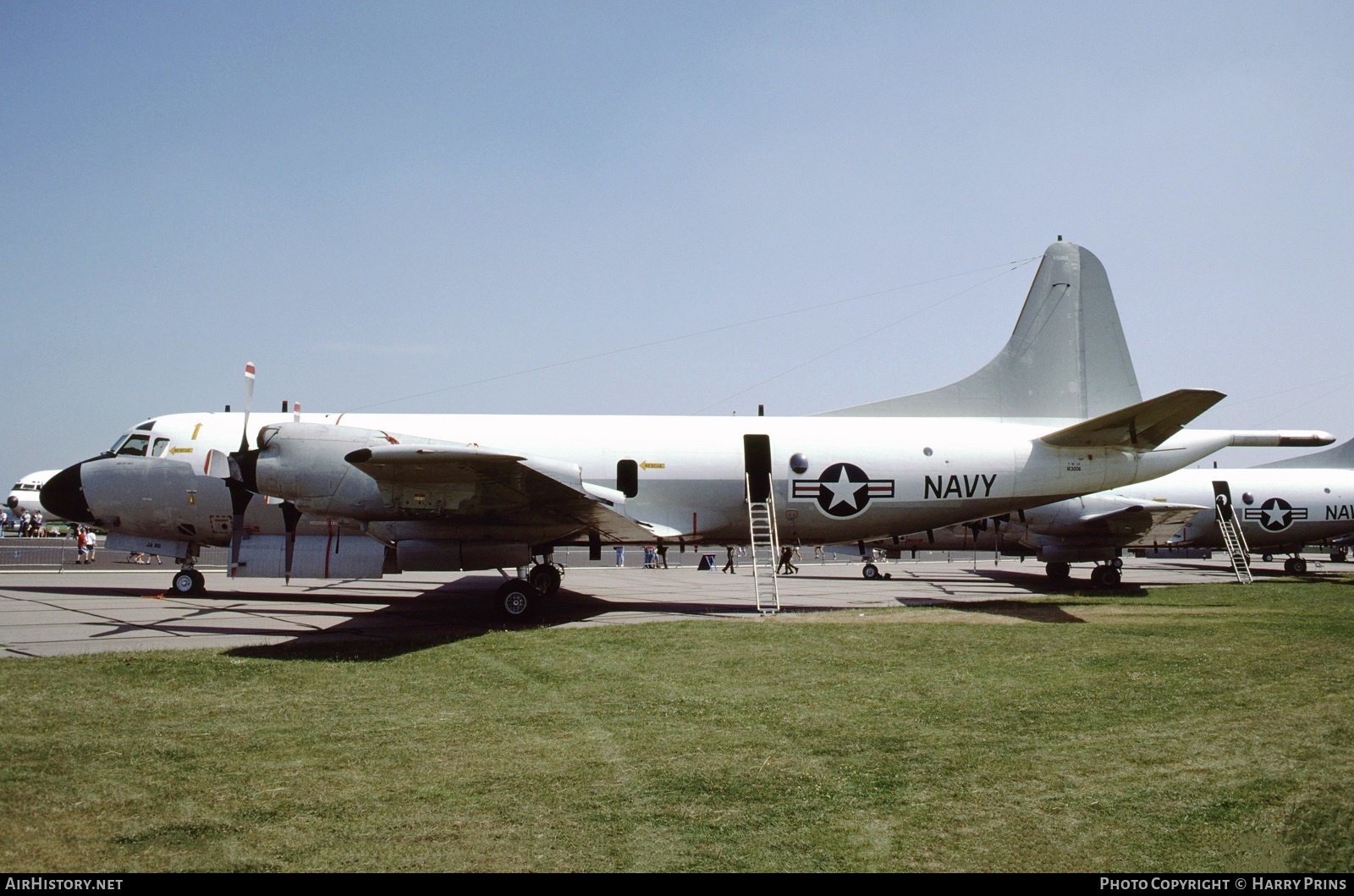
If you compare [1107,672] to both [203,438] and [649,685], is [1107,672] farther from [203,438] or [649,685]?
[203,438]

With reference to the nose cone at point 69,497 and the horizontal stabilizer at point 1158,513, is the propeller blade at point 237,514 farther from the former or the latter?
the horizontal stabilizer at point 1158,513

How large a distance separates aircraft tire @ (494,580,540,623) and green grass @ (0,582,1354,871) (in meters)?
3.68

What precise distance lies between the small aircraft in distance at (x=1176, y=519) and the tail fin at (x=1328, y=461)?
31 millimetres

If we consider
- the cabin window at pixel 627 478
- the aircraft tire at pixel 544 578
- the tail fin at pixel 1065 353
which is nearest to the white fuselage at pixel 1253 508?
the tail fin at pixel 1065 353

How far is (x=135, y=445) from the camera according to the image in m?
16.7

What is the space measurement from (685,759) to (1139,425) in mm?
13006

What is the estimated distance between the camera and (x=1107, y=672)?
28.3 feet

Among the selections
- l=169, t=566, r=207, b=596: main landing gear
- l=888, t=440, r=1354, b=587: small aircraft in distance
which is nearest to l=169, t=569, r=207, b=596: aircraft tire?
l=169, t=566, r=207, b=596: main landing gear

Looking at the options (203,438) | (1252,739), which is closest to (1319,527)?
(1252,739)

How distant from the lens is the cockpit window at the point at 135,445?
16.6 meters

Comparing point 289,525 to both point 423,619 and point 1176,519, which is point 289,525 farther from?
point 1176,519

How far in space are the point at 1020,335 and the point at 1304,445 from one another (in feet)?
17.9

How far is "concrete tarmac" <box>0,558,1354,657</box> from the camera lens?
11.6m

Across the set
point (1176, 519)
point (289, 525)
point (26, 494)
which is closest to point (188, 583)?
point (289, 525)
